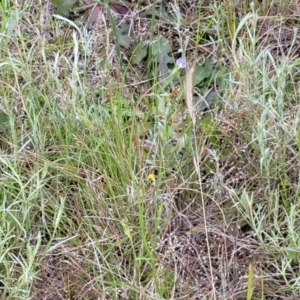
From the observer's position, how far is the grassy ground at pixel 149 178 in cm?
156

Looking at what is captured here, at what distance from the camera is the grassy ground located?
1.56 metres

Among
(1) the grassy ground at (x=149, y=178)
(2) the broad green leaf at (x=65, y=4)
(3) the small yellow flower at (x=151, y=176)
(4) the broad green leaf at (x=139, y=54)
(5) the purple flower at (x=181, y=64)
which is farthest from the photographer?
(2) the broad green leaf at (x=65, y=4)

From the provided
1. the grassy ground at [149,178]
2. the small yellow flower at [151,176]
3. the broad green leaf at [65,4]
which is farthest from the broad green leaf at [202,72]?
the broad green leaf at [65,4]

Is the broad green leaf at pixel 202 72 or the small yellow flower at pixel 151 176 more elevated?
the broad green leaf at pixel 202 72

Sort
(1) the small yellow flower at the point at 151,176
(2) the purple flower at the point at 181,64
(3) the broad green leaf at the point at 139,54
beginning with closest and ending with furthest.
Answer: (1) the small yellow flower at the point at 151,176
(2) the purple flower at the point at 181,64
(3) the broad green leaf at the point at 139,54

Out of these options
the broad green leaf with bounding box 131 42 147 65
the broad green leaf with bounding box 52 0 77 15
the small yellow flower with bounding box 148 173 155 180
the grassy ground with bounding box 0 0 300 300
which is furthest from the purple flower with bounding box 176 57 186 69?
the broad green leaf with bounding box 52 0 77 15

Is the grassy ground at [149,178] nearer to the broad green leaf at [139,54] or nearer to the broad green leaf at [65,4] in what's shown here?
the broad green leaf at [139,54]

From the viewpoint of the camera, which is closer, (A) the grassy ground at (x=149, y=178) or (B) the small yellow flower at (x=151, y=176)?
(A) the grassy ground at (x=149, y=178)

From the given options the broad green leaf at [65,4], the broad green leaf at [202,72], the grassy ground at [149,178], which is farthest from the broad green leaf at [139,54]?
the broad green leaf at [65,4]

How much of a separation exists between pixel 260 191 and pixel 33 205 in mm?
600

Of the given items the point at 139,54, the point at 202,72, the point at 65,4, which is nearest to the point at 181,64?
the point at 202,72

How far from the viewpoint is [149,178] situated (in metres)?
1.68

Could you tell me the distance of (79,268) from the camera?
62.0 inches

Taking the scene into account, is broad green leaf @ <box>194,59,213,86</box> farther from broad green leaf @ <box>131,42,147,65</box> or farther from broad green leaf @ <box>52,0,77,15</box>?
broad green leaf @ <box>52,0,77,15</box>
